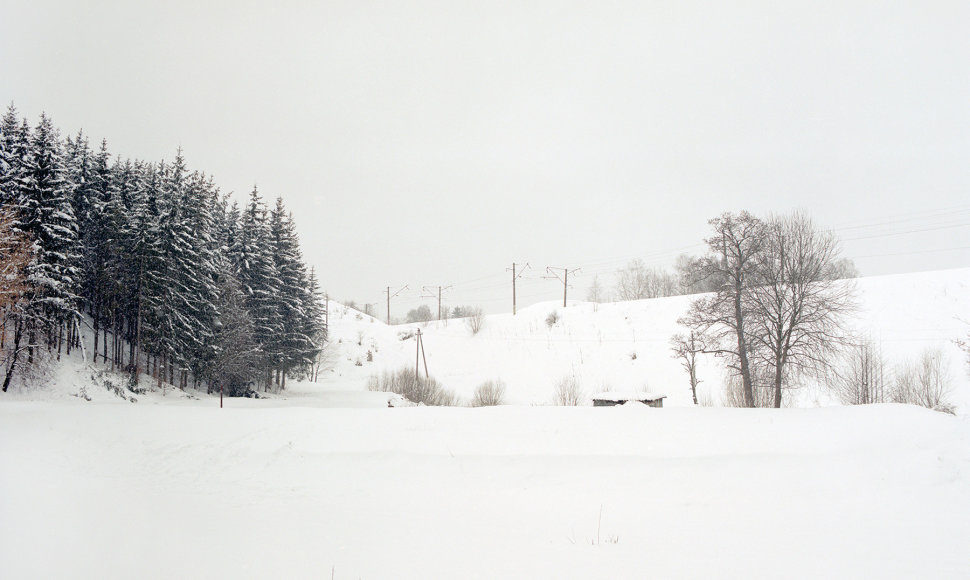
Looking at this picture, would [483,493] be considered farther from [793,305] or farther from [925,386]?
[925,386]

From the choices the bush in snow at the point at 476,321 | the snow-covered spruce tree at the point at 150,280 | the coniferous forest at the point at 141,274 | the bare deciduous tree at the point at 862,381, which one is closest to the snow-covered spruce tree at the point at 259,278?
the coniferous forest at the point at 141,274

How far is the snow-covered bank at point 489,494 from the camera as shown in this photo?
649cm

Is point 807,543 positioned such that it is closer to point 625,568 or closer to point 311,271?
point 625,568

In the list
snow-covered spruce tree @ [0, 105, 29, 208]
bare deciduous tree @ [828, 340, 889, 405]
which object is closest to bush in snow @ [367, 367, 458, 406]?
Answer: bare deciduous tree @ [828, 340, 889, 405]

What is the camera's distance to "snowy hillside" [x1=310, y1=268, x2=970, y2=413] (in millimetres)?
30188

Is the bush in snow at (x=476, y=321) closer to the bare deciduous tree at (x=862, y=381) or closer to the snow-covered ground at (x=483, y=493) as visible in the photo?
the bare deciduous tree at (x=862, y=381)

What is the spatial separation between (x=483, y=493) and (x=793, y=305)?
14573 mm

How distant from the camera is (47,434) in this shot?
1343 centimetres

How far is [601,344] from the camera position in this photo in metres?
43.8

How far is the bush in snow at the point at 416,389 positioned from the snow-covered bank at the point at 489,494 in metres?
19.5

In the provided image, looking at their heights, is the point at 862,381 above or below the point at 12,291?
below

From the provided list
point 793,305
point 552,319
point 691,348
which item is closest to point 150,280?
point 691,348

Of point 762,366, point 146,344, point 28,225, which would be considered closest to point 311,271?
point 146,344

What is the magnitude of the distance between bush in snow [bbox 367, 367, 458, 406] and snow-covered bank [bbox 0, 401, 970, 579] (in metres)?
19.5
